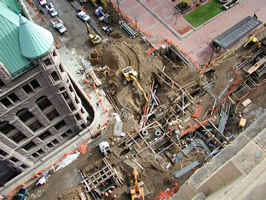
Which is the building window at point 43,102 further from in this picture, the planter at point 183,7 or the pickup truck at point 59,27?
the planter at point 183,7

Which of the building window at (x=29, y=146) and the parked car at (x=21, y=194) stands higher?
the building window at (x=29, y=146)

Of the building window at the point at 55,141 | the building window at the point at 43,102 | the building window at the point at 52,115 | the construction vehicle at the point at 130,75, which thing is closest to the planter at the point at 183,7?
the construction vehicle at the point at 130,75

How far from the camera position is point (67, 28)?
61031 mm

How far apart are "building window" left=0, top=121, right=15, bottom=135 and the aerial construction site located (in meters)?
12.5

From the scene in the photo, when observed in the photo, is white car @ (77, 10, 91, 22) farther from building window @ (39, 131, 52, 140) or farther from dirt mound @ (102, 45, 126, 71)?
building window @ (39, 131, 52, 140)

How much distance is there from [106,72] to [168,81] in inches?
568

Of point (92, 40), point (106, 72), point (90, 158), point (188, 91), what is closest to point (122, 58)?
point (106, 72)

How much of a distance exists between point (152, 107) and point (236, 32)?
95.7 ft

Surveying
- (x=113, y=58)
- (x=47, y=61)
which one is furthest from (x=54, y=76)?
(x=113, y=58)

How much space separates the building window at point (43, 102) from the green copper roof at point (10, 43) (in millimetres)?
6719

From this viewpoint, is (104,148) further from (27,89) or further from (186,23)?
(186,23)

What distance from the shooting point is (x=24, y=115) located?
33.8 m

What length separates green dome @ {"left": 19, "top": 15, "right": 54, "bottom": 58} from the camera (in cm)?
2650

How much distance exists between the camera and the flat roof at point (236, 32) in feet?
178
